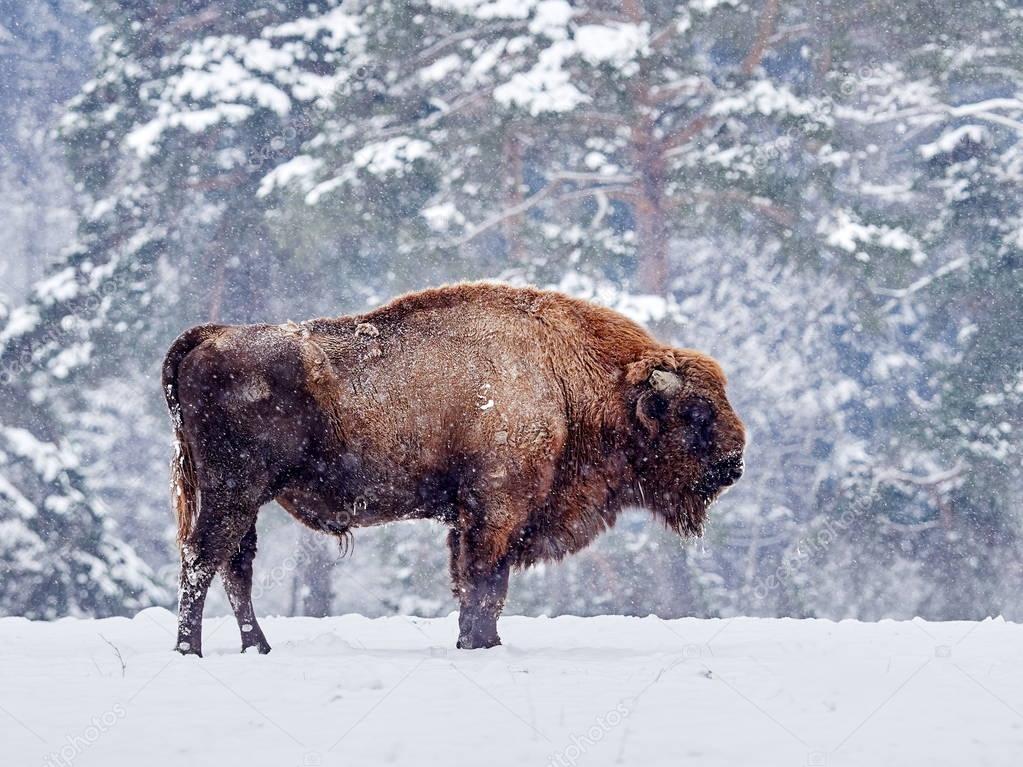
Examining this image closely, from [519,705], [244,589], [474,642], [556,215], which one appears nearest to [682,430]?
[474,642]

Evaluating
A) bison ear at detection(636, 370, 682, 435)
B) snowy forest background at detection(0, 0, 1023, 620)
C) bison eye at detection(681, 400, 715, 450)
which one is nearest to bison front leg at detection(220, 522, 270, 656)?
bison ear at detection(636, 370, 682, 435)

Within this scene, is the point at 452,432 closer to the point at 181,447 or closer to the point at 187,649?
the point at 181,447

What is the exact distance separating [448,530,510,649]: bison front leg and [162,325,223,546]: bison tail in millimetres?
1378

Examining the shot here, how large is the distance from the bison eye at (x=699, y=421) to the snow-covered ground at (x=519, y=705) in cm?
120

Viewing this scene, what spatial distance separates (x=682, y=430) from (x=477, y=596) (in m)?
1.49

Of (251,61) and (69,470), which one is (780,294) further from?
(69,470)

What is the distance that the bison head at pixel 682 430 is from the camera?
6965mm

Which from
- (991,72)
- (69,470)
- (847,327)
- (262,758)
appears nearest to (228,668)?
(262,758)

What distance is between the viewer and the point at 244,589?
654cm

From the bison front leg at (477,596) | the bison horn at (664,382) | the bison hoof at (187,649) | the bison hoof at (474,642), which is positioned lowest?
the bison hoof at (474,642)

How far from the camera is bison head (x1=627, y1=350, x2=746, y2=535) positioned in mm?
6965

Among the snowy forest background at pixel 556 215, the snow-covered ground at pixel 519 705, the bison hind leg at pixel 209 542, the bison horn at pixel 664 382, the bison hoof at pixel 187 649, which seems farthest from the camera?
the snowy forest background at pixel 556 215

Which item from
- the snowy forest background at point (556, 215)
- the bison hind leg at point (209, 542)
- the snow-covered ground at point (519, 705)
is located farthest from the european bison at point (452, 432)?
the snowy forest background at point (556, 215)

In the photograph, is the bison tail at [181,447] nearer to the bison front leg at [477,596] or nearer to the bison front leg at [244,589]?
the bison front leg at [244,589]
